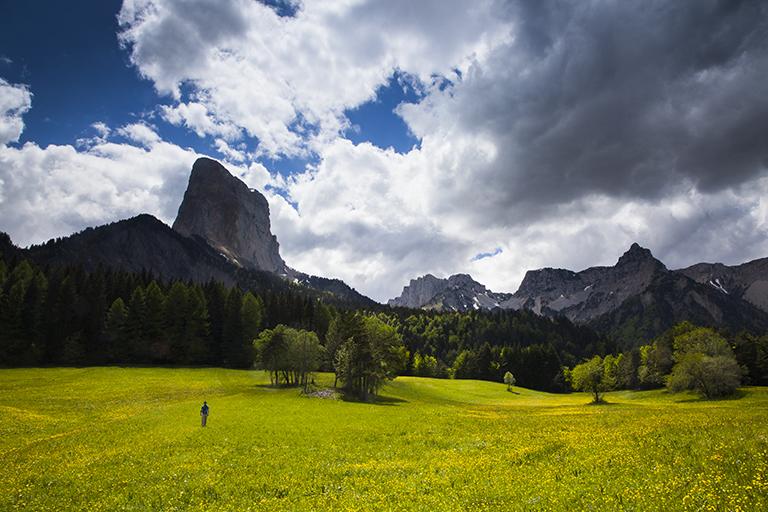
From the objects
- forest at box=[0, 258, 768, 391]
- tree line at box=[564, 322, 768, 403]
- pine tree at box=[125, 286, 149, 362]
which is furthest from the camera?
pine tree at box=[125, 286, 149, 362]

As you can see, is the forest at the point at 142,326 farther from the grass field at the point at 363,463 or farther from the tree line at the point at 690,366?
the grass field at the point at 363,463

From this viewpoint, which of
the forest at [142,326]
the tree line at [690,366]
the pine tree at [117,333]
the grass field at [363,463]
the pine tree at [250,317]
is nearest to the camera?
the grass field at [363,463]

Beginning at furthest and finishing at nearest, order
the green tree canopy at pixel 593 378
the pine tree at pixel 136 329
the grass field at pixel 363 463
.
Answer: the pine tree at pixel 136 329, the green tree canopy at pixel 593 378, the grass field at pixel 363 463

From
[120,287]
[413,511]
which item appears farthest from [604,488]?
[120,287]

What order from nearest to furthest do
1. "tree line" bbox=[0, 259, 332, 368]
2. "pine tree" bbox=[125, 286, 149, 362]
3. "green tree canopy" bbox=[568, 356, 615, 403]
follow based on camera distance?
"tree line" bbox=[0, 259, 332, 368]
"green tree canopy" bbox=[568, 356, 615, 403]
"pine tree" bbox=[125, 286, 149, 362]

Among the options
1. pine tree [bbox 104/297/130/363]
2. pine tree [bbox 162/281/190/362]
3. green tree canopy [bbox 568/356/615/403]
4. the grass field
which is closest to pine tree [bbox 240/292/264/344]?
pine tree [bbox 162/281/190/362]

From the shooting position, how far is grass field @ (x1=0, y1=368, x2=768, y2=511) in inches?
626

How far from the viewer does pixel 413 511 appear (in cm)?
1565

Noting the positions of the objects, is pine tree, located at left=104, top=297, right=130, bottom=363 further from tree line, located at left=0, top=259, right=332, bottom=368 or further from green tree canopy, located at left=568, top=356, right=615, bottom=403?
green tree canopy, located at left=568, top=356, right=615, bottom=403

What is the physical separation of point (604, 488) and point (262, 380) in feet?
280

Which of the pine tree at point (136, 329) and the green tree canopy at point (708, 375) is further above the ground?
the pine tree at point (136, 329)

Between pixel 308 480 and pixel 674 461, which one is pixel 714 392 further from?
pixel 308 480

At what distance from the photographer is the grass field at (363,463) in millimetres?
15889

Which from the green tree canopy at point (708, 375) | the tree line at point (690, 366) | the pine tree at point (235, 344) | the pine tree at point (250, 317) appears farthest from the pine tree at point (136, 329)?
the green tree canopy at point (708, 375)
